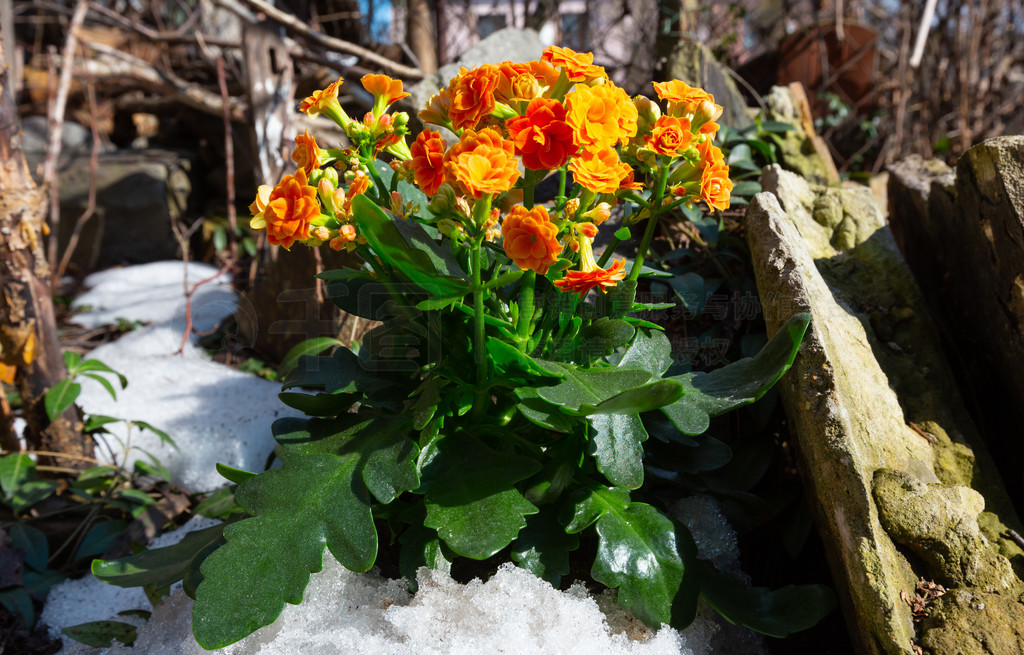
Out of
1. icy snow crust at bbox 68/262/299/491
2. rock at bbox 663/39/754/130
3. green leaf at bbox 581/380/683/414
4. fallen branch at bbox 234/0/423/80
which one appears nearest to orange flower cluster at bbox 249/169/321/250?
green leaf at bbox 581/380/683/414

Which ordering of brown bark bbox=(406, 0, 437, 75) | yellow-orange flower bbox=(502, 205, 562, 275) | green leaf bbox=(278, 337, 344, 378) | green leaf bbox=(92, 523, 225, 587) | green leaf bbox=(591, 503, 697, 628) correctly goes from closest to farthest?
yellow-orange flower bbox=(502, 205, 562, 275) < green leaf bbox=(591, 503, 697, 628) < green leaf bbox=(92, 523, 225, 587) < green leaf bbox=(278, 337, 344, 378) < brown bark bbox=(406, 0, 437, 75)

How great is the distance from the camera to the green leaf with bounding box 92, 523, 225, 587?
132 centimetres

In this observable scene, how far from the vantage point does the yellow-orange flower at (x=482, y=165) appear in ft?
3.27

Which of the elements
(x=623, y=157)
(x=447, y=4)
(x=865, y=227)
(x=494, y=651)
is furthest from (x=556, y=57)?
(x=447, y=4)

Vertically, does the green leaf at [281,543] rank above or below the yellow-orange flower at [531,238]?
below

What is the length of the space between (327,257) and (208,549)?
1.27m

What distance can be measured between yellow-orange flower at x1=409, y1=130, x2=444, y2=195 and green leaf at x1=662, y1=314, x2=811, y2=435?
56 cm

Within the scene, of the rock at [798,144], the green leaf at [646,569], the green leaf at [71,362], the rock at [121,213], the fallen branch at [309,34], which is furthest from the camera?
the rock at [121,213]

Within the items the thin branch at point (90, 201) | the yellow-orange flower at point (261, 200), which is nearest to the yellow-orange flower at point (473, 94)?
the yellow-orange flower at point (261, 200)

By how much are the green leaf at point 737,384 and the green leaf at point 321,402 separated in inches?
25.9

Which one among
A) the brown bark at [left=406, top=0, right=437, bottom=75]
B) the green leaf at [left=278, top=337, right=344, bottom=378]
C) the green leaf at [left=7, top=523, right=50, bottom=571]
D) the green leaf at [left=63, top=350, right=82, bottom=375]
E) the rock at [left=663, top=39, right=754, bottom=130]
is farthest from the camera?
the brown bark at [left=406, top=0, right=437, bottom=75]

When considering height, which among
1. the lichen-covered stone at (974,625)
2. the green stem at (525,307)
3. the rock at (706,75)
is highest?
the rock at (706,75)

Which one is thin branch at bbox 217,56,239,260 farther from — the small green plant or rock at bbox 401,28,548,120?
the small green plant

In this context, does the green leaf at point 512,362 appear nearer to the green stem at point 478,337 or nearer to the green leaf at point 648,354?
the green stem at point 478,337
